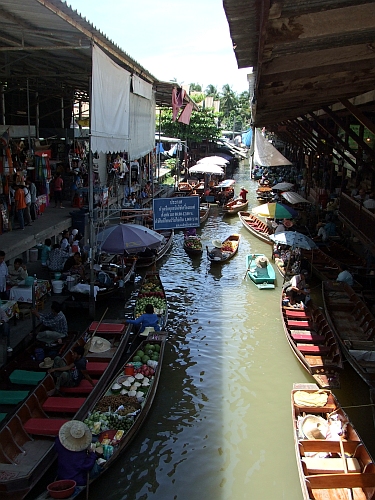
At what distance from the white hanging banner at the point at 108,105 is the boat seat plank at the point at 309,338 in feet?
21.6

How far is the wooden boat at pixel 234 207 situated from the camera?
2933cm

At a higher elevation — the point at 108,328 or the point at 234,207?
the point at 234,207

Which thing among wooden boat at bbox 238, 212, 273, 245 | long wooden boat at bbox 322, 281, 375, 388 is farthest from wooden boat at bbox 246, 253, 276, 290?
wooden boat at bbox 238, 212, 273, 245

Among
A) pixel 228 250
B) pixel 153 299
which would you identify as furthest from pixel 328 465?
pixel 228 250

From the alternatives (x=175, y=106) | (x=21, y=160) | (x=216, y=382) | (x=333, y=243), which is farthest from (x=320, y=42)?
(x=175, y=106)

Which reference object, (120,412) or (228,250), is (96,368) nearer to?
(120,412)

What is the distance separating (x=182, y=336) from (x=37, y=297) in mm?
3893

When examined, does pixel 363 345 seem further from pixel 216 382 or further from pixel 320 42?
pixel 320 42

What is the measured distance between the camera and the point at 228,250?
20531 millimetres

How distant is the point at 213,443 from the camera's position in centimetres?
859

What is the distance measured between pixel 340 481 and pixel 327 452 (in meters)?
0.85

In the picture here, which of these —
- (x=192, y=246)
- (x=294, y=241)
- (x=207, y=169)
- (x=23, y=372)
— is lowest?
(x=23, y=372)

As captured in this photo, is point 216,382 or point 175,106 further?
point 175,106

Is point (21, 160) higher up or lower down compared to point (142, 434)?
higher up
